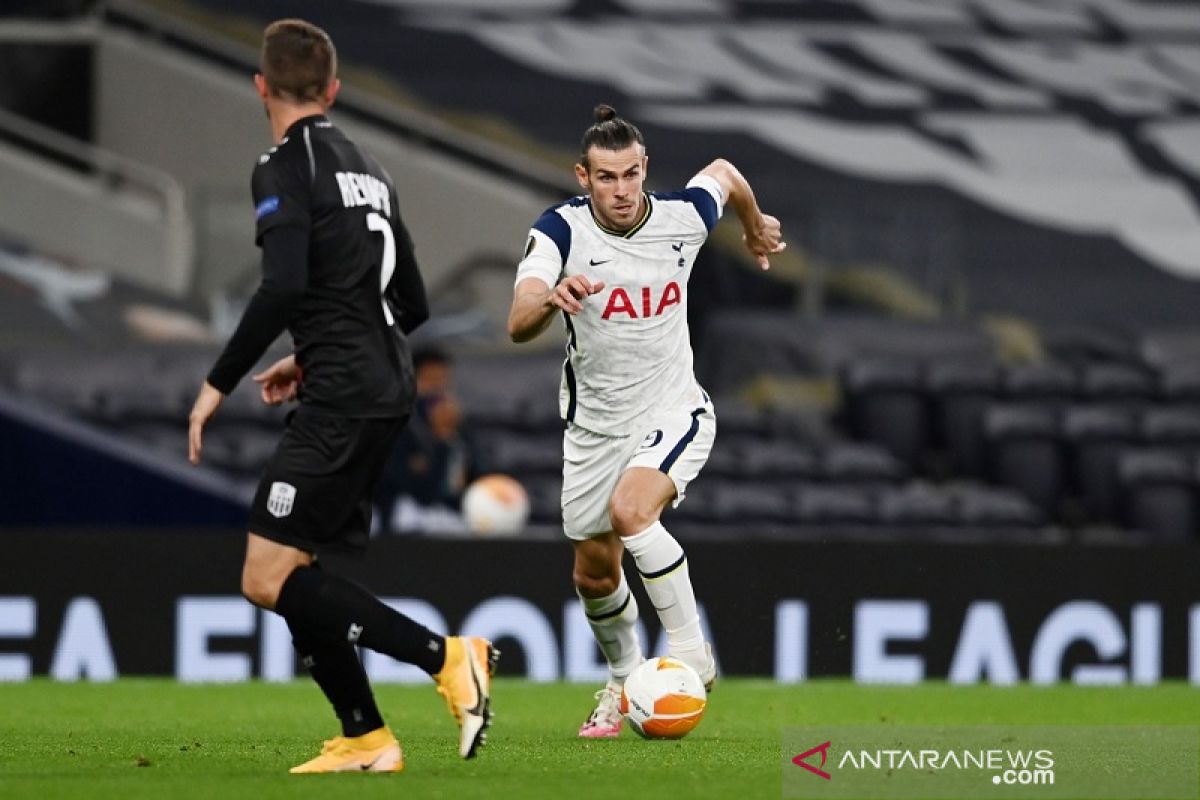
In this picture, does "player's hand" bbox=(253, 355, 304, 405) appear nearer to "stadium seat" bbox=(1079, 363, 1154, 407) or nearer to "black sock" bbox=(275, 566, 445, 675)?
"black sock" bbox=(275, 566, 445, 675)

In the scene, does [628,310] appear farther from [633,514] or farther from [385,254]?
[385,254]

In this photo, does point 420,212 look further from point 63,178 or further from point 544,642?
point 544,642

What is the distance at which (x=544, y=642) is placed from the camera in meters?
9.31

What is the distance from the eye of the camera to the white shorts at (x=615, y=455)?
616cm

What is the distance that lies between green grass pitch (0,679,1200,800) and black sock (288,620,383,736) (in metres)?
0.18

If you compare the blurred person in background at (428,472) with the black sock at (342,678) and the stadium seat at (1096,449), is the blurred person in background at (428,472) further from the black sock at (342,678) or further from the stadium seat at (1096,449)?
the black sock at (342,678)

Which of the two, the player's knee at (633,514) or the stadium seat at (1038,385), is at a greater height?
the player's knee at (633,514)

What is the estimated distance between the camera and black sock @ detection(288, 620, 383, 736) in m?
5.06

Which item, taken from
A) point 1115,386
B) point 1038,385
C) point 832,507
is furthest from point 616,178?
point 1115,386

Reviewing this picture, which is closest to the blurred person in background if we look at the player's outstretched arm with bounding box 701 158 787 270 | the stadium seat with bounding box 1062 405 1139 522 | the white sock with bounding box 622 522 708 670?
the player's outstretched arm with bounding box 701 158 787 270

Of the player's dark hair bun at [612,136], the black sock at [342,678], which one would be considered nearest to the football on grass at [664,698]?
the black sock at [342,678]

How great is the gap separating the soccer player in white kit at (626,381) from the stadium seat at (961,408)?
6.39 meters

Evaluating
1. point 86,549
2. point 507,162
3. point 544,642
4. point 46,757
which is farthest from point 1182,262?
point 46,757

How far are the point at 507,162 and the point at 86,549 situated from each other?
19.6ft
